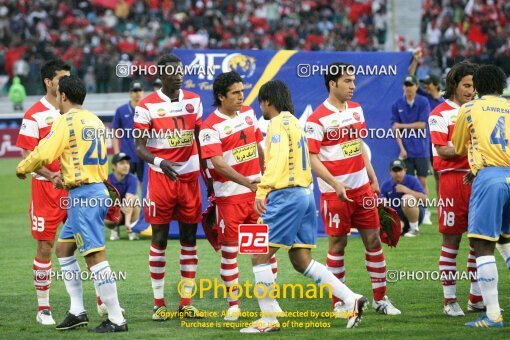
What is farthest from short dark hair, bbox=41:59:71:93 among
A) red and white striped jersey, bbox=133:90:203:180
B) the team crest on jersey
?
the team crest on jersey

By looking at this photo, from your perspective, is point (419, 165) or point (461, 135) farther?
point (419, 165)

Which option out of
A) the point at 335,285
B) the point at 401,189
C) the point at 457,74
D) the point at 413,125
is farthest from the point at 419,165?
the point at 335,285

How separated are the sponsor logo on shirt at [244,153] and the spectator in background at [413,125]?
6.04m

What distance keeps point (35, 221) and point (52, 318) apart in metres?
0.97

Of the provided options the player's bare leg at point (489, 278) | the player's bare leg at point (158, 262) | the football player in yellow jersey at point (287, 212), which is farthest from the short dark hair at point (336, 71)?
the player's bare leg at point (158, 262)

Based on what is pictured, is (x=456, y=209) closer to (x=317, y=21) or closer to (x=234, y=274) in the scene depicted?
(x=234, y=274)

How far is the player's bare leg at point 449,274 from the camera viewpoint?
9281mm

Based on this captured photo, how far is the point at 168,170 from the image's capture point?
9.40m

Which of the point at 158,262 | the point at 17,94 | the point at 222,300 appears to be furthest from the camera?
the point at 17,94

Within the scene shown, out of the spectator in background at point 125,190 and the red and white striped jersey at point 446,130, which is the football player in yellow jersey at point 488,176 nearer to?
the red and white striped jersey at point 446,130

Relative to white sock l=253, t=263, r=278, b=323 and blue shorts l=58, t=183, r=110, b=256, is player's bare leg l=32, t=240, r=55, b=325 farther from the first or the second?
white sock l=253, t=263, r=278, b=323

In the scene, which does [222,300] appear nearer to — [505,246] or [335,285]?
[335,285]

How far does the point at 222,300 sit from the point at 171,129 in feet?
6.82

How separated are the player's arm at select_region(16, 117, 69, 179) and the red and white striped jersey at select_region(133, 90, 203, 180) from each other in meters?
1.05
